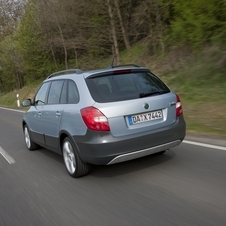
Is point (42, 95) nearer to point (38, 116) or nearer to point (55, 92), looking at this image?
point (38, 116)

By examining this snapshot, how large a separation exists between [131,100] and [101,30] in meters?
18.5

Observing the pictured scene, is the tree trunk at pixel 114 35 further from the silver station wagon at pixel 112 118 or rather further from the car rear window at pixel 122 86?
the car rear window at pixel 122 86

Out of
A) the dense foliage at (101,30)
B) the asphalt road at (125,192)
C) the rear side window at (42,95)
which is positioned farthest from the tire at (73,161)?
the dense foliage at (101,30)

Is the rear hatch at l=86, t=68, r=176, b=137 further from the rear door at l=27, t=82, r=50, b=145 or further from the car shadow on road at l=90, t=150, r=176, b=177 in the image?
the rear door at l=27, t=82, r=50, b=145

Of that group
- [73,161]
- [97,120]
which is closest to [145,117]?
[97,120]

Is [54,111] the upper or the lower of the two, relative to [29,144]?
upper

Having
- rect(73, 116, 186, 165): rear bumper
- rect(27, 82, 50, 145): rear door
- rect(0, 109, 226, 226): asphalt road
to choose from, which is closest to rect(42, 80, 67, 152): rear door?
rect(27, 82, 50, 145): rear door

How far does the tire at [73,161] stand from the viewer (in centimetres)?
494

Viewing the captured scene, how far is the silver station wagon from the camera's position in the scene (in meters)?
4.48

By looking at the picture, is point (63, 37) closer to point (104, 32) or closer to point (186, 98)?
point (104, 32)

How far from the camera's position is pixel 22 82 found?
141ft

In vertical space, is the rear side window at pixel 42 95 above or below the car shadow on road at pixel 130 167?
above

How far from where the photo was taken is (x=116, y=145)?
446cm

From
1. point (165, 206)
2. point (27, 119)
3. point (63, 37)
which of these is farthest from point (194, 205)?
point (63, 37)
